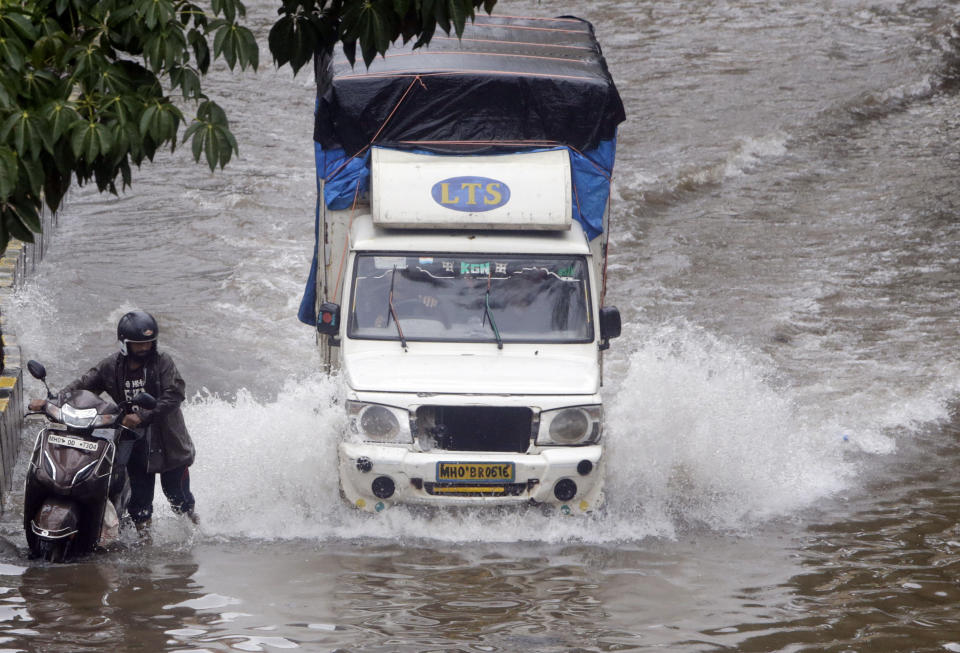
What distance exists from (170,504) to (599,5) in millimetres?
24729

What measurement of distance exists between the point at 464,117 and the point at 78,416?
374 cm

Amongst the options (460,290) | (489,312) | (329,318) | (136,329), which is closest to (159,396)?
(136,329)

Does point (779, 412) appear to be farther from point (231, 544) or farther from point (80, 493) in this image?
point (80, 493)

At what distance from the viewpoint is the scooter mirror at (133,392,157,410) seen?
24.5 feet

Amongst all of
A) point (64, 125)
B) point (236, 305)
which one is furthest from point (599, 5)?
point (64, 125)

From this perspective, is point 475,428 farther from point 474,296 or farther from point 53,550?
point 53,550

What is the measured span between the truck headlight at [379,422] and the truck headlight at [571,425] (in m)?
0.89

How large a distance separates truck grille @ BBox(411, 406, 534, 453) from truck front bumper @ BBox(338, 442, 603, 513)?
12 centimetres

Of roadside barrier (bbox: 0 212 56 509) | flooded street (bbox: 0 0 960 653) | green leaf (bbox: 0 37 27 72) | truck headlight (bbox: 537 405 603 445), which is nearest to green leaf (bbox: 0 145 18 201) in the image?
green leaf (bbox: 0 37 27 72)

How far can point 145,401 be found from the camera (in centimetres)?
748

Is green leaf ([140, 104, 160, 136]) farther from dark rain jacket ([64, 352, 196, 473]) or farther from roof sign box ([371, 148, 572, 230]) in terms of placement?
roof sign box ([371, 148, 572, 230])

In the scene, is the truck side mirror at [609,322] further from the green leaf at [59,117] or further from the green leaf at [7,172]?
the green leaf at [7,172]

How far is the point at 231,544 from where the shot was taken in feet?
27.2

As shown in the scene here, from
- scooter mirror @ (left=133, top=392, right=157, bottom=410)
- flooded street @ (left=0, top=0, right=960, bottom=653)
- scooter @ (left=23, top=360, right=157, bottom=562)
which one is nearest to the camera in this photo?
flooded street @ (left=0, top=0, right=960, bottom=653)
